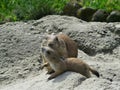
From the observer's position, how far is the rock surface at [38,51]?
6.21m

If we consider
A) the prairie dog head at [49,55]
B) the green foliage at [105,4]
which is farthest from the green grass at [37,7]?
the prairie dog head at [49,55]

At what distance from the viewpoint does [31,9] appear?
10.7 m

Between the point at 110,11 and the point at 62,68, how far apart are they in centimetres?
509

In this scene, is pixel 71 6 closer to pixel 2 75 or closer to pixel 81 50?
pixel 81 50

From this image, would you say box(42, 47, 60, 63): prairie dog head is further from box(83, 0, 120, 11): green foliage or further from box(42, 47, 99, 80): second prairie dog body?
box(83, 0, 120, 11): green foliage

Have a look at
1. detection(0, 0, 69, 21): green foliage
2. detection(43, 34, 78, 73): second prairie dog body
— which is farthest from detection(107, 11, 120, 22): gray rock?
detection(43, 34, 78, 73): second prairie dog body

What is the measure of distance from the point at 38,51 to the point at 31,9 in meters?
3.07

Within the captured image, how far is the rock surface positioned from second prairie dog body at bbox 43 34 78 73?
323 millimetres

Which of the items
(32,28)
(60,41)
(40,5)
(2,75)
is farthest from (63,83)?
(40,5)

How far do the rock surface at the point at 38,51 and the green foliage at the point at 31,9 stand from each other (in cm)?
169

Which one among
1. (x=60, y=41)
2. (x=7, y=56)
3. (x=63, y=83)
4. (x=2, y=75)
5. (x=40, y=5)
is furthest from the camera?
(x=40, y=5)

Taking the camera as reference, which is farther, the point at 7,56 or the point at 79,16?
the point at 79,16

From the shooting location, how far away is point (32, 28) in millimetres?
8523

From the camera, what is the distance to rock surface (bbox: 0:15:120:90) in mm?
6215
